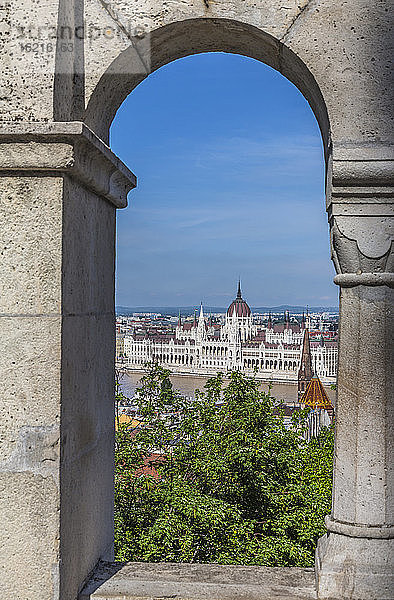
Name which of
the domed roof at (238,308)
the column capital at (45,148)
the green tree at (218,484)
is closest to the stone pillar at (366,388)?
the column capital at (45,148)

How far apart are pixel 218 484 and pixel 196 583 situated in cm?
731

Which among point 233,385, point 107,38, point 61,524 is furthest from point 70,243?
point 233,385

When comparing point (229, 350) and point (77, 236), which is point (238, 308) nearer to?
point (229, 350)

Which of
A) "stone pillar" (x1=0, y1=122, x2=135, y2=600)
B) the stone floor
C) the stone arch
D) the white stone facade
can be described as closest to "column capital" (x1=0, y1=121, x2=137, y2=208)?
"stone pillar" (x1=0, y1=122, x2=135, y2=600)

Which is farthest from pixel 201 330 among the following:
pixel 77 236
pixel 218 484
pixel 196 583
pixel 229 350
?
pixel 77 236

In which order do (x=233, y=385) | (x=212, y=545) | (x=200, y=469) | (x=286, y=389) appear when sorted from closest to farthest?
(x=212, y=545), (x=200, y=469), (x=233, y=385), (x=286, y=389)

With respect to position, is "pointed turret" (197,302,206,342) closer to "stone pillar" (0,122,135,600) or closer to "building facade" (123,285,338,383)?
"building facade" (123,285,338,383)

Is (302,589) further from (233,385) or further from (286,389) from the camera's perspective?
(286,389)

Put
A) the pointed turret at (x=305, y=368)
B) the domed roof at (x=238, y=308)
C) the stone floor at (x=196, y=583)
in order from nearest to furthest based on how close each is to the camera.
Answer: the stone floor at (x=196, y=583) < the pointed turret at (x=305, y=368) < the domed roof at (x=238, y=308)

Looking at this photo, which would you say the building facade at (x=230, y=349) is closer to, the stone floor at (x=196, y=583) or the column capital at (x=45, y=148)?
the stone floor at (x=196, y=583)

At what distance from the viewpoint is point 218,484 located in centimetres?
960

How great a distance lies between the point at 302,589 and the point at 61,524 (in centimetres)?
91

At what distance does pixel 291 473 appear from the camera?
9.73m

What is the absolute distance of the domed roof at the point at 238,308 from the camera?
246 feet
